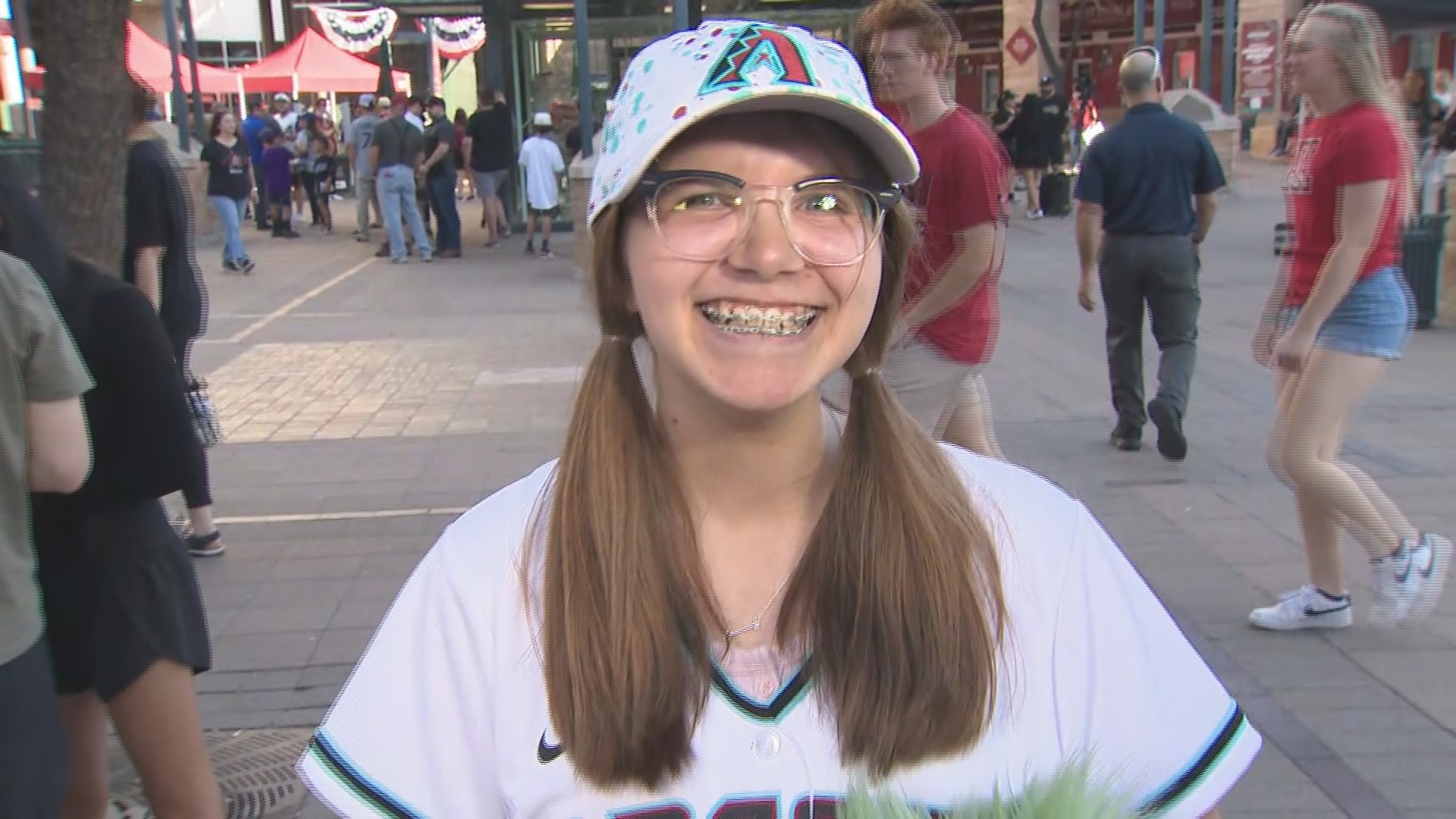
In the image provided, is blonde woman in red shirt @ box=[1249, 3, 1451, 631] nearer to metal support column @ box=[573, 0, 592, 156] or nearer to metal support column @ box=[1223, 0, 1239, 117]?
metal support column @ box=[573, 0, 592, 156]

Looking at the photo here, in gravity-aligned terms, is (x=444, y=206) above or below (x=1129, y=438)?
above

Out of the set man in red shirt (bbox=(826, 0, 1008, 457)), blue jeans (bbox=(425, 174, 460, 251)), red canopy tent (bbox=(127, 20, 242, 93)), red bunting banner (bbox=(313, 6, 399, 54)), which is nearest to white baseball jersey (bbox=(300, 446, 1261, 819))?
man in red shirt (bbox=(826, 0, 1008, 457))

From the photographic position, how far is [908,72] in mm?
4406

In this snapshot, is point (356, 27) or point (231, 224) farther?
point (356, 27)

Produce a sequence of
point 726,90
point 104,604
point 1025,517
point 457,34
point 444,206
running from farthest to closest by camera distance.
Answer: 1. point 457,34
2. point 444,206
3. point 104,604
4. point 1025,517
5. point 726,90

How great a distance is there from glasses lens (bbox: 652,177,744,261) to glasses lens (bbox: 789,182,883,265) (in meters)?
0.07

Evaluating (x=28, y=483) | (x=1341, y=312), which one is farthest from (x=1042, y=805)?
(x=1341, y=312)

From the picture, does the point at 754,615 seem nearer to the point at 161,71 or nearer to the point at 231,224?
the point at 231,224

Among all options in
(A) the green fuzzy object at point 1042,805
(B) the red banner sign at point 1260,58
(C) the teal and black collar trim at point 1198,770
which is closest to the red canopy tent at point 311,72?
(B) the red banner sign at point 1260,58

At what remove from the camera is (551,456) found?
23.2ft

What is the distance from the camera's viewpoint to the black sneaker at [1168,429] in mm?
6625

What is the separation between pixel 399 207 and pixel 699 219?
48.6ft

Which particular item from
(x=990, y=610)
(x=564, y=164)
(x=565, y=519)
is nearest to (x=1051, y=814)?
(x=990, y=610)

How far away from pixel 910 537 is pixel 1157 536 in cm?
430
